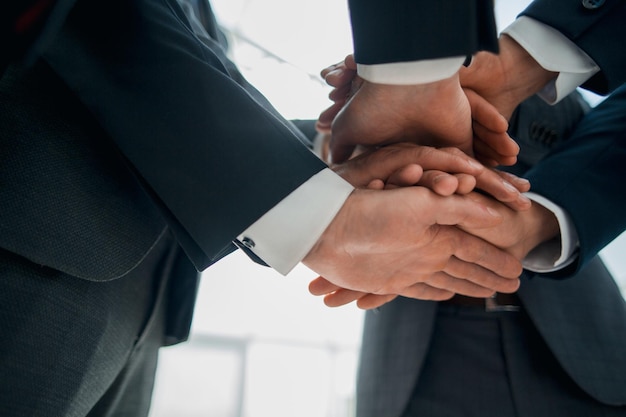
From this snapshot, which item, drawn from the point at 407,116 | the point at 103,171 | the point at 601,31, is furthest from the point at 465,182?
the point at 103,171

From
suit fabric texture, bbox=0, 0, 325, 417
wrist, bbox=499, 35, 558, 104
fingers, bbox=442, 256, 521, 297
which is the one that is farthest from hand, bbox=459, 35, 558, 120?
suit fabric texture, bbox=0, 0, 325, 417

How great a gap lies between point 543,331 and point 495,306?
0.29 feet

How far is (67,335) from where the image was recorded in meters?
0.47

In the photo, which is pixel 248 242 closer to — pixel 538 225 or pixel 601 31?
pixel 538 225

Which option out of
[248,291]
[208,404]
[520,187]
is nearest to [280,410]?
[208,404]

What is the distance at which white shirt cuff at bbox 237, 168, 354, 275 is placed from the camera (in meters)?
0.55

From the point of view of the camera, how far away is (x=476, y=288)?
2.48 feet

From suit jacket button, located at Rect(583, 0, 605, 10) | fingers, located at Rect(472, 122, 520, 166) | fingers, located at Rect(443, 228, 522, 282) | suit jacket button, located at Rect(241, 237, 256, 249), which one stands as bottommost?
suit jacket button, located at Rect(241, 237, 256, 249)

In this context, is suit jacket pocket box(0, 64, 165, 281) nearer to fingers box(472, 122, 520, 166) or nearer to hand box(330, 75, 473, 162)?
hand box(330, 75, 473, 162)

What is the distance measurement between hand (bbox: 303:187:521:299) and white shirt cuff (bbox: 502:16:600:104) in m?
0.33

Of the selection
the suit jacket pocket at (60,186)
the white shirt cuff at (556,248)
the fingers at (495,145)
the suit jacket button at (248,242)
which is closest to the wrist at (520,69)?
→ the fingers at (495,145)

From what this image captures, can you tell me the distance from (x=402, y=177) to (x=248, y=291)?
296 centimetres

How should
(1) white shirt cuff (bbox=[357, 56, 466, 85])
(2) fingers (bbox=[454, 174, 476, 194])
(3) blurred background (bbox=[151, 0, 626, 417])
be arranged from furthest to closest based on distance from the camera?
(3) blurred background (bbox=[151, 0, 626, 417]) → (2) fingers (bbox=[454, 174, 476, 194]) → (1) white shirt cuff (bbox=[357, 56, 466, 85])

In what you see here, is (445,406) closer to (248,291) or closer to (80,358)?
(80,358)
